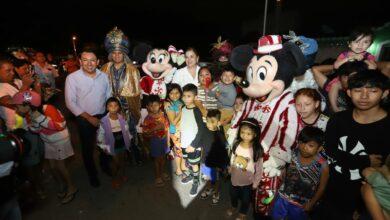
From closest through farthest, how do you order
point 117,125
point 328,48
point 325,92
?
1. point 325,92
2. point 117,125
3. point 328,48

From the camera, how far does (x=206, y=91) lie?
4164 mm

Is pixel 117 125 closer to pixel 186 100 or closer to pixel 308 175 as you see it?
pixel 186 100

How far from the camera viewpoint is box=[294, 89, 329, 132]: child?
8.30 feet

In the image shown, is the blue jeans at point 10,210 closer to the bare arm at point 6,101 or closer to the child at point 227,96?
the bare arm at point 6,101

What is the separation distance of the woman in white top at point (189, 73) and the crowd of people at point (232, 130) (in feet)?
0.06

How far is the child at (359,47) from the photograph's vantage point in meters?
2.89

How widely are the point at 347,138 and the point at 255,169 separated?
979 millimetres

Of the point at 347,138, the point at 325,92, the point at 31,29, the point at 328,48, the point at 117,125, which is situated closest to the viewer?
the point at 347,138

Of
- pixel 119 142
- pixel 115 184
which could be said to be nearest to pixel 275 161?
pixel 119 142

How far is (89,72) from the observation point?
3.47 meters

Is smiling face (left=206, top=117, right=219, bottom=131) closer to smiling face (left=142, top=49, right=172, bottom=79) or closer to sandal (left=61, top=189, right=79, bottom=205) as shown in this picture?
smiling face (left=142, top=49, right=172, bottom=79)

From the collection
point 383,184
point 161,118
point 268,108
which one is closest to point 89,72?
point 161,118

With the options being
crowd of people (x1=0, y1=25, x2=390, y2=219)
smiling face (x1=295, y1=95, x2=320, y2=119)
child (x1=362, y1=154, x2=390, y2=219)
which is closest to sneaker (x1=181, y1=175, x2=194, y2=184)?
A: crowd of people (x1=0, y1=25, x2=390, y2=219)

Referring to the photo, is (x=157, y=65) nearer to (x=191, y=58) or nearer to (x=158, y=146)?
(x=191, y=58)
